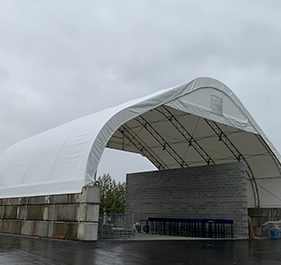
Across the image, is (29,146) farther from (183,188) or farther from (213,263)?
(213,263)

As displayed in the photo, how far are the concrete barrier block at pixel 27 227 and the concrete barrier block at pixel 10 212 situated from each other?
1.22 meters

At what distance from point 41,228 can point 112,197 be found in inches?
1565

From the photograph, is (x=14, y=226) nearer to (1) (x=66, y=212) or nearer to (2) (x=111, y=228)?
(1) (x=66, y=212)

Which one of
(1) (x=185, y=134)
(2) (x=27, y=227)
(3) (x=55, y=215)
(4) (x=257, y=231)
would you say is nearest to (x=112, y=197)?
(1) (x=185, y=134)

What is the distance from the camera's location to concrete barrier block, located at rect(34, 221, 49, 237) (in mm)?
16047

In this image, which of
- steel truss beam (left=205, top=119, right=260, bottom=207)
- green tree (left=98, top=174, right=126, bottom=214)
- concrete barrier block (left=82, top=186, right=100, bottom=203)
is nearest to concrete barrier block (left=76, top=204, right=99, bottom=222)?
concrete barrier block (left=82, top=186, right=100, bottom=203)

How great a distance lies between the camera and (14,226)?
61.0 feet

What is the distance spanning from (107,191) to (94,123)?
142ft

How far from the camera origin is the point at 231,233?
21016 mm

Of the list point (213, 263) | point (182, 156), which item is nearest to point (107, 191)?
point (182, 156)

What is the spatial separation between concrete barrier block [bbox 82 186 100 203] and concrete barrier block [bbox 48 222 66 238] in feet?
6.45

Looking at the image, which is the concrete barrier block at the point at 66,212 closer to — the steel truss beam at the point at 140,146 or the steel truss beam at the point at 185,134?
the steel truss beam at the point at 185,134

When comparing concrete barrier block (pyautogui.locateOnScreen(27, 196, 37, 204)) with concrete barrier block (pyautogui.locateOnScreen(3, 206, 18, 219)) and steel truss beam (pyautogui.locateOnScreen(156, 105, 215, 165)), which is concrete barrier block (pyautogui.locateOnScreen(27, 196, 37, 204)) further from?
steel truss beam (pyautogui.locateOnScreen(156, 105, 215, 165))

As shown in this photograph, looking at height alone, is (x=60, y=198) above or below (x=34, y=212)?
above
